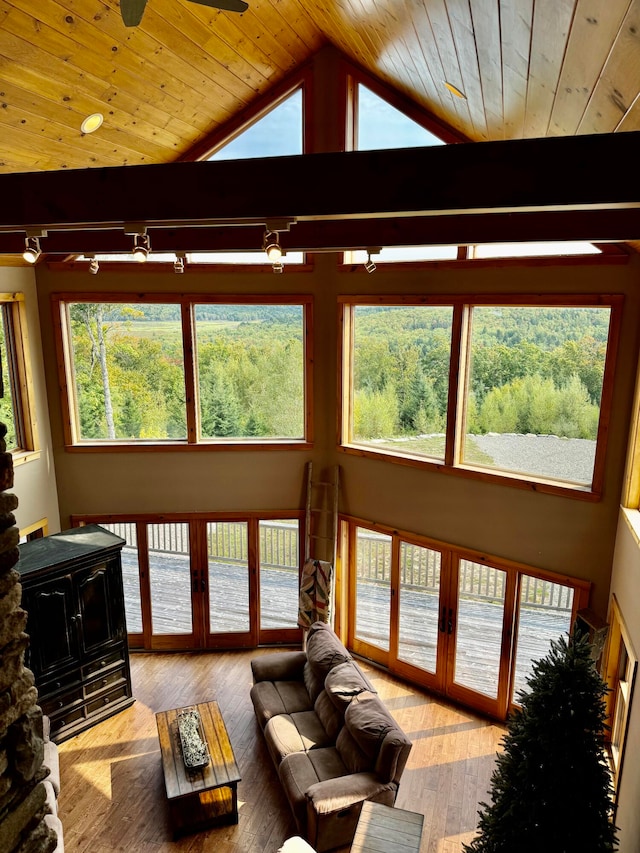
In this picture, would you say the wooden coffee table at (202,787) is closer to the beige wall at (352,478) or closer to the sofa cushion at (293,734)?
the sofa cushion at (293,734)

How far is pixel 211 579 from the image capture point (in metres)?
7.38

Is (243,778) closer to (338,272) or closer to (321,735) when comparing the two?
(321,735)

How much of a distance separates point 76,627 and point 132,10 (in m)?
5.33

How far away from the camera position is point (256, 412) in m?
7.12

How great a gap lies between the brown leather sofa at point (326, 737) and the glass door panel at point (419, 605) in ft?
3.53

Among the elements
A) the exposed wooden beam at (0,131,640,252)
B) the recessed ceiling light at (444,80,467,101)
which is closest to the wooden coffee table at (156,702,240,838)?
the exposed wooden beam at (0,131,640,252)

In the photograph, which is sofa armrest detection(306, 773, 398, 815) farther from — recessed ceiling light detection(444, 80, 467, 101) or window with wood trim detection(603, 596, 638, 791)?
recessed ceiling light detection(444, 80, 467, 101)

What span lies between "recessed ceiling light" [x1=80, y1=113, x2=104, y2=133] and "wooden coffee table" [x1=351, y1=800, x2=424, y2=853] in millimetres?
5747

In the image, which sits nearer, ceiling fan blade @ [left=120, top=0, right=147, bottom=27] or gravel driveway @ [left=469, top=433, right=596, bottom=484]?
ceiling fan blade @ [left=120, top=0, right=147, bottom=27]

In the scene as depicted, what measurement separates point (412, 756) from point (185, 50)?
6491mm

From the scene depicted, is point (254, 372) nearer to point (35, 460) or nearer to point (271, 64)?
point (35, 460)

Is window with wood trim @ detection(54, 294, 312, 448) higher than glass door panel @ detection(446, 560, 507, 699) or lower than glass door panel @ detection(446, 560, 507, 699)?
higher

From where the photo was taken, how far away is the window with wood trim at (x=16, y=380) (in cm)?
644

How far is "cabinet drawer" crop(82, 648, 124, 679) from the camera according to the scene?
6.04m
